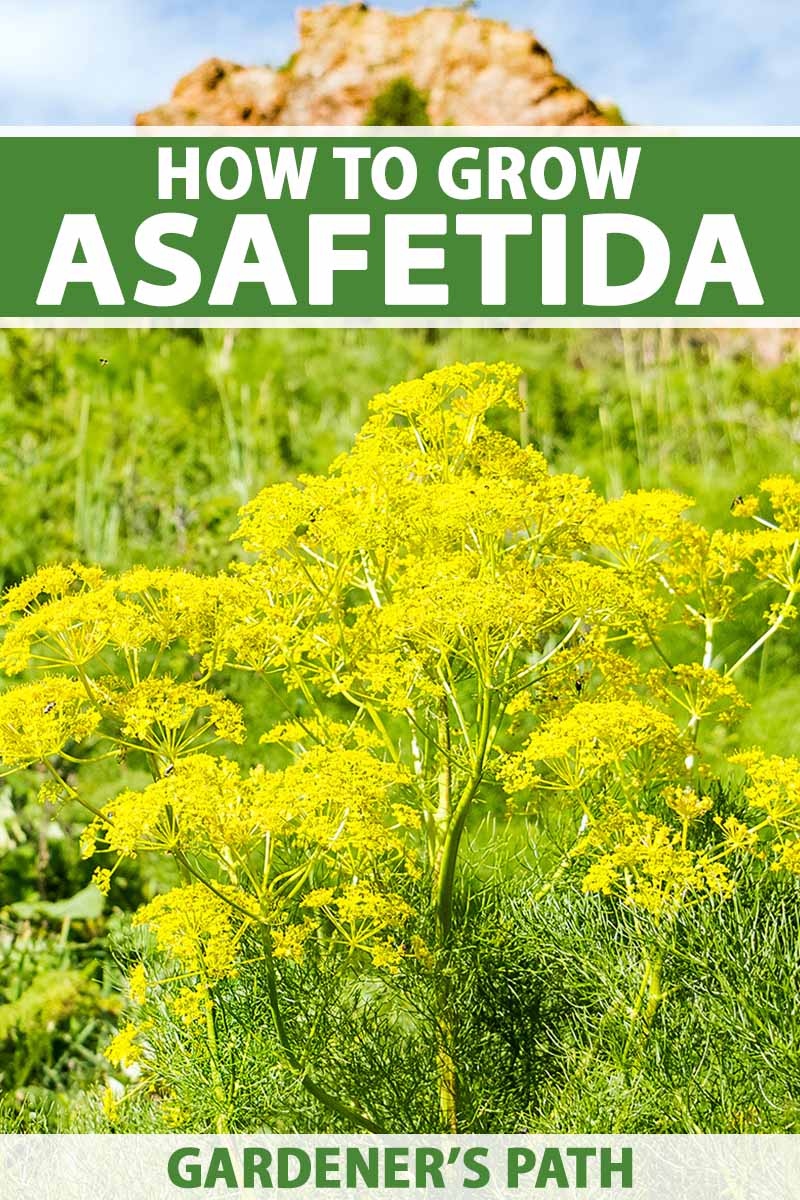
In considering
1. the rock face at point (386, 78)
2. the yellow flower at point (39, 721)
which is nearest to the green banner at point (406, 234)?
the yellow flower at point (39, 721)

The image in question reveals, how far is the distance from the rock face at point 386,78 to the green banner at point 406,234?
12.7ft

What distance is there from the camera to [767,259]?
273cm

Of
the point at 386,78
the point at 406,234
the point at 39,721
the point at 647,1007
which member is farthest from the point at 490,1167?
the point at 386,78

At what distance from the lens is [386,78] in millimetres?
6961

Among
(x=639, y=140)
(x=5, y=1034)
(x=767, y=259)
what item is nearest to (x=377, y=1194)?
(x=5, y=1034)

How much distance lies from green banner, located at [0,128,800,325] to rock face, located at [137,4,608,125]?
3.86 metres

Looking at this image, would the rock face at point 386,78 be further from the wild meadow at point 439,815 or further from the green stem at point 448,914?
the green stem at point 448,914

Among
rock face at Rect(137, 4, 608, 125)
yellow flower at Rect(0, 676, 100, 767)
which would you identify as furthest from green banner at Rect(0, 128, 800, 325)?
rock face at Rect(137, 4, 608, 125)

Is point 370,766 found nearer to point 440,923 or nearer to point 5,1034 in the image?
point 440,923

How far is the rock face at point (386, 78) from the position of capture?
21.7ft

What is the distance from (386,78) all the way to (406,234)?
4713 mm

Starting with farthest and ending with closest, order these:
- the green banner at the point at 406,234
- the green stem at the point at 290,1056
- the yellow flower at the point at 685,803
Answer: the green banner at the point at 406,234 < the yellow flower at the point at 685,803 < the green stem at the point at 290,1056

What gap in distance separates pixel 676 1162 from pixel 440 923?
0.45 meters

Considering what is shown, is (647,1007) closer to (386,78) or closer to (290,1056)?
(290,1056)
